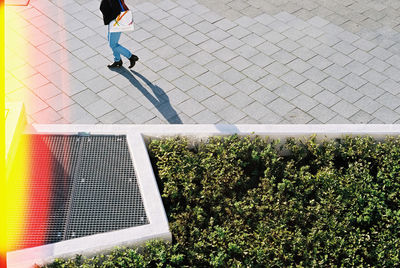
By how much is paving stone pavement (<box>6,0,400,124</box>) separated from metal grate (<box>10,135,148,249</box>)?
4.43ft

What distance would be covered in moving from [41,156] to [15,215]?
98cm

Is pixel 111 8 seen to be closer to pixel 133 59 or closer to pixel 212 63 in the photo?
pixel 133 59

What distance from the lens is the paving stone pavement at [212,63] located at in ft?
27.6

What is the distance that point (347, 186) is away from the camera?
6.49m

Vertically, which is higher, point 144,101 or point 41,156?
point 41,156

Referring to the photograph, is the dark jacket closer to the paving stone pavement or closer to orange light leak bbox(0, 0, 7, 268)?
the paving stone pavement

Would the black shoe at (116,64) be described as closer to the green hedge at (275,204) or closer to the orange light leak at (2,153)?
the green hedge at (275,204)

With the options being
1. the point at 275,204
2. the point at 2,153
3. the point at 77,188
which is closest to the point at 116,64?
the point at 77,188

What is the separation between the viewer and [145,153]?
6695 millimetres

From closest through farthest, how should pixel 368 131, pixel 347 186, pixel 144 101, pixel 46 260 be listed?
1. pixel 46 260
2. pixel 347 186
3. pixel 368 131
4. pixel 144 101

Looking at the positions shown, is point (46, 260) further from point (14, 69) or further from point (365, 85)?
point (365, 85)

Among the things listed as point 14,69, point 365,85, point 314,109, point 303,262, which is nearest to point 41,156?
point 14,69

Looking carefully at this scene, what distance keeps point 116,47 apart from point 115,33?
274 mm

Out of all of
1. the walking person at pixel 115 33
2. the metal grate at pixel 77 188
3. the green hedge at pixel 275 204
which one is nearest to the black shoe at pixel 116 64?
the walking person at pixel 115 33
